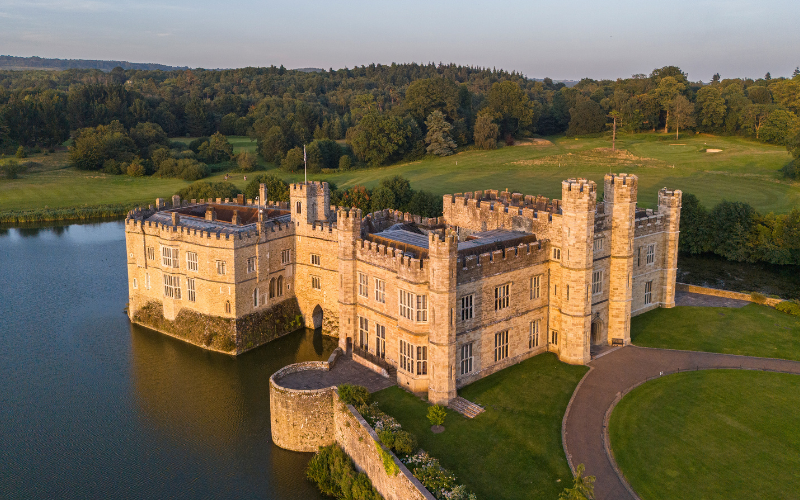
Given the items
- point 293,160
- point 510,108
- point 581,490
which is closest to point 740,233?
point 581,490

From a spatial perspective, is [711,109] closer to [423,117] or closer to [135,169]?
[423,117]

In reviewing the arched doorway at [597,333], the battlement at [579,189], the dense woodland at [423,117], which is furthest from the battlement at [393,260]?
the dense woodland at [423,117]

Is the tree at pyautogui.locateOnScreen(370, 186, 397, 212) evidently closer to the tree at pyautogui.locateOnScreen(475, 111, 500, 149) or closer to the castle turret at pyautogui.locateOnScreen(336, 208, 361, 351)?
the castle turret at pyautogui.locateOnScreen(336, 208, 361, 351)

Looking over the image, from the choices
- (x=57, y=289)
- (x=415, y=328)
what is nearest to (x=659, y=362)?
(x=415, y=328)

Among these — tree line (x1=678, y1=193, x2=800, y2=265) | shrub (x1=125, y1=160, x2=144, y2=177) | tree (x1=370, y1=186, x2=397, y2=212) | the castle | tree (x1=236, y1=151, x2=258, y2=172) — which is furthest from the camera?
tree (x1=236, y1=151, x2=258, y2=172)

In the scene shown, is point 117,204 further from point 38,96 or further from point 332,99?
point 332,99

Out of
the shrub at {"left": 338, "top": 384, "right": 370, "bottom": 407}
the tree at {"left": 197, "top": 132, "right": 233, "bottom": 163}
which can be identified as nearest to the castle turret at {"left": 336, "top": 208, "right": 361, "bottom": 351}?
the shrub at {"left": 338, "top": 384, "right": 370, "bottom": 407}

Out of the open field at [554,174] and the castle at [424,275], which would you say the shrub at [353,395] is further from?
the open field at [554,174]
